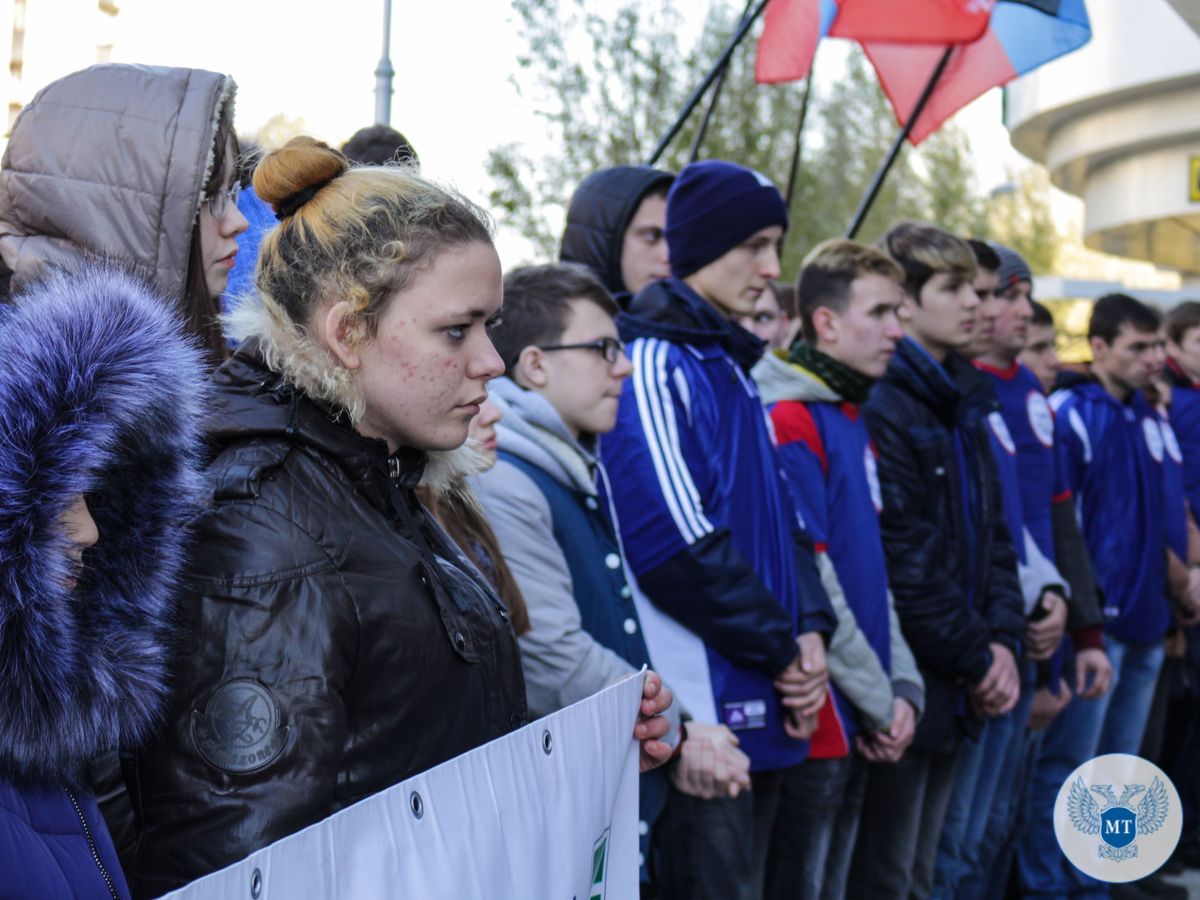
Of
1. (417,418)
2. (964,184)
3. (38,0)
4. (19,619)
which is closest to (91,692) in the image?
(19,619)

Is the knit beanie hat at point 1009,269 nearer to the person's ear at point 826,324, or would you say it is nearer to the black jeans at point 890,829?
the person's ear at point 826,324

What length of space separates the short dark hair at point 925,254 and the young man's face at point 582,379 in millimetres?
2137

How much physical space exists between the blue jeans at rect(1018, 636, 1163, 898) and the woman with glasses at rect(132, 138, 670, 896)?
143 inches

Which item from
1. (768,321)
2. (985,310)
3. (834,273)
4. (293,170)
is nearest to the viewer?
(293,170)

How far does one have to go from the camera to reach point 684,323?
4301 mm

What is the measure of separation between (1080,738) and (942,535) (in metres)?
2.20

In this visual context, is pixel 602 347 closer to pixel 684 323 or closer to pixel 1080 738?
pixel 684 323

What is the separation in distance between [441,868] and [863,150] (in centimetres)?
2543

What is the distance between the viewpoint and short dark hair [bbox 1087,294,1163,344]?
25.5ft

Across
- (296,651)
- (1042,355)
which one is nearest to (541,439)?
(296,651)

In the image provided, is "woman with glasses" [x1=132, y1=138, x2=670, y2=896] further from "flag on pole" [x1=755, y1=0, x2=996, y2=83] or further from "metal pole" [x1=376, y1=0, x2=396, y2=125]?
"metal pole" [x1=376, y1=0, x2=396, y2=125]

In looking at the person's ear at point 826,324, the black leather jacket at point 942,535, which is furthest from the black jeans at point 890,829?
the person's ear at point 826,324

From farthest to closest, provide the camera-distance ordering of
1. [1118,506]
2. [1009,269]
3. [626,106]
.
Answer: [626,106]
[1118,506]
[1009,269]

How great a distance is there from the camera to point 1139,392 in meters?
7.80
